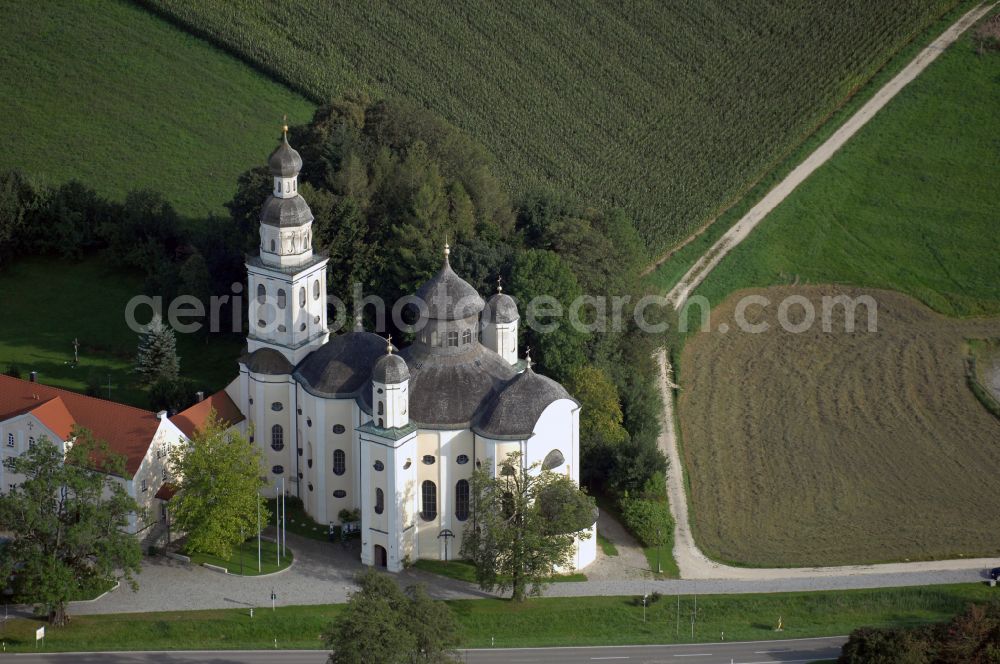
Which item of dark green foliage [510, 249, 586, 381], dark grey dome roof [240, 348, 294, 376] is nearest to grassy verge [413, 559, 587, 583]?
dark grey dome roof [240, 348, 294, 376]

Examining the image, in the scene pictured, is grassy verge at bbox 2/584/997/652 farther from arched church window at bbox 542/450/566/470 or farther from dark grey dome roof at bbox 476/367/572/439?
dark grey dome roof at bbox 476/367/572/439

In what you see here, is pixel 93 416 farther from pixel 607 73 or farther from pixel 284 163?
pixel 607 73

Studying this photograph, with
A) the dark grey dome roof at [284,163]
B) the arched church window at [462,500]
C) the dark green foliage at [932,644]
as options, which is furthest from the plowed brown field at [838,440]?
the dark grey dome roof at [284,163]

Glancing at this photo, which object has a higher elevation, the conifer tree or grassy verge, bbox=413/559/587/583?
the conifer tree

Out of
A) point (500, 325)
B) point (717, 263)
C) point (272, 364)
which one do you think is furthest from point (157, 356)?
point (717, 263)

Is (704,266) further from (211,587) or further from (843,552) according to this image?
(211,587)

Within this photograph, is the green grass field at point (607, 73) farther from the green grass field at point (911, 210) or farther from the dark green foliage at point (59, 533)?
the dark green foliage at point (59, 533)

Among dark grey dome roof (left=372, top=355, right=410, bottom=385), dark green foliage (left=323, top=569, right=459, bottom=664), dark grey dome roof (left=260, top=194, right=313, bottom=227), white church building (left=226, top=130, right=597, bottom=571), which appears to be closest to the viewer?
dark green foliage (left=323, top=569, right=459, bottom=664)

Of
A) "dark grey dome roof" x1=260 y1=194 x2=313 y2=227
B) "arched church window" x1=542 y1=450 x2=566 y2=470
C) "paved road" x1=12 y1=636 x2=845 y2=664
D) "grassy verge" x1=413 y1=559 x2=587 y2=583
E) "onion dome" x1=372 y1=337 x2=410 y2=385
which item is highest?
"dark grey dome roof" x1=260 y1=194 x2=313 y2=227
